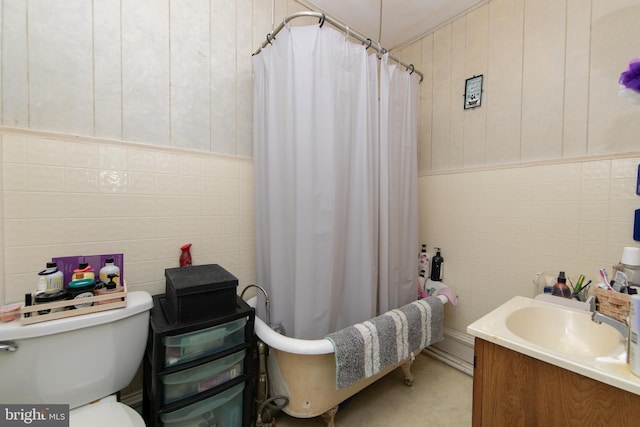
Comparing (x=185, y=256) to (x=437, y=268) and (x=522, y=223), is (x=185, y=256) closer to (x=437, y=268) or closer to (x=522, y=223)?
(x=437, y=268)

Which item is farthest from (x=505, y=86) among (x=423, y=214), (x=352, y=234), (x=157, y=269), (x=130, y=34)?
(x=157, y=269)

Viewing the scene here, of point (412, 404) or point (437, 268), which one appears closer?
point (412, 404)

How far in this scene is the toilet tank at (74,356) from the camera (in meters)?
0.80

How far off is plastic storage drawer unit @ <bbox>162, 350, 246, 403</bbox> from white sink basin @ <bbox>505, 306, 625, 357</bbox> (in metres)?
1.12

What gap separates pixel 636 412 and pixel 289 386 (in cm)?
111

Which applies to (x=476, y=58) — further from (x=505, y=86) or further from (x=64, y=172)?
(x=64, y=172)

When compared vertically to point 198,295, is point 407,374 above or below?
below

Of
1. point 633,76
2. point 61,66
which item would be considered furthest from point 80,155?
point 633,76

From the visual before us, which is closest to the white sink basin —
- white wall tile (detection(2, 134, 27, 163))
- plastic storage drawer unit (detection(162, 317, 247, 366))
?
plastic storage drawer unit (detection(162, 317, 247, 366))

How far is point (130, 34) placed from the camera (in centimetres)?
119

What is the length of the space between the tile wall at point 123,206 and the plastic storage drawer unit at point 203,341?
17.4 inches

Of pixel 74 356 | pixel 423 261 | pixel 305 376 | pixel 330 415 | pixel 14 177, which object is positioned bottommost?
pixel 330 415

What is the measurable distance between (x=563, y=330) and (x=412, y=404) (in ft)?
2.97

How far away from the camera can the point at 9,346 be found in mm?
787
